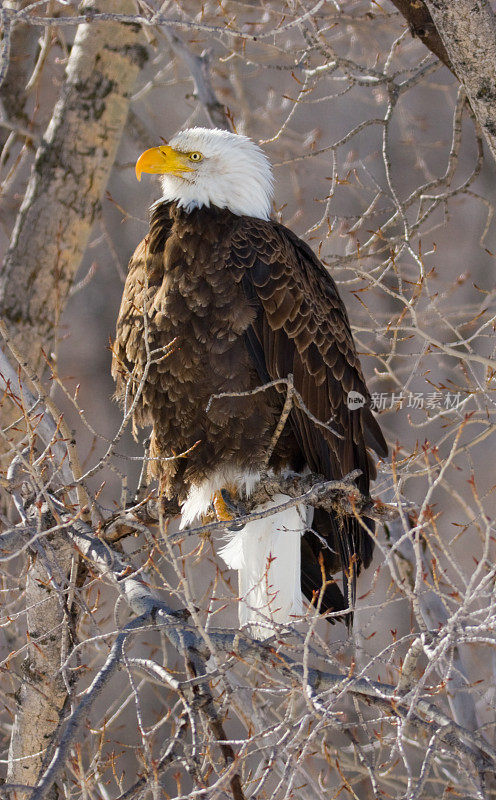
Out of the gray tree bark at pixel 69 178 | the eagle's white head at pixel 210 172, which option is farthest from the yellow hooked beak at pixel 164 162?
the gray tree bark at pixel 69 178

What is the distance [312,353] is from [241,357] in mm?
316

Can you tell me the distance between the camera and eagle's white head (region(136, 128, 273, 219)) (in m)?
3.70

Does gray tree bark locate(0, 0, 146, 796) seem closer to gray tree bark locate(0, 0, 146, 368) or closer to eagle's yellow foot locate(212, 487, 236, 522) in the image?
gray tree bark locate(0, 0, 146, 368)

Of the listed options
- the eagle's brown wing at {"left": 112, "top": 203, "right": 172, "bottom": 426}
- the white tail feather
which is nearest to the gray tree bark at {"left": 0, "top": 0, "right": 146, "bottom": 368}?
the eagle's brown wing at {"left": 112, "top": 203, "right": 172, "bottom": 426}

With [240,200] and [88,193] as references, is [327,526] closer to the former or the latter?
[240,200]

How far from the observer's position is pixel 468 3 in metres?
3.08

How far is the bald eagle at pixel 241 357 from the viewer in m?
3.49

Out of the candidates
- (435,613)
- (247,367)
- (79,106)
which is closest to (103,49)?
(79,106)

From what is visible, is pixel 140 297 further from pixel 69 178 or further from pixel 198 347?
pixel 69 178

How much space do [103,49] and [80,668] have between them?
399cm

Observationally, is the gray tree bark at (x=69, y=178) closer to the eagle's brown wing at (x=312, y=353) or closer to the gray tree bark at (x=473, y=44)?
the eagle's brown wing at (x=312, y=353)

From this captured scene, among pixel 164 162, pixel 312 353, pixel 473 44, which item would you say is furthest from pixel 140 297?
pixel 473 44

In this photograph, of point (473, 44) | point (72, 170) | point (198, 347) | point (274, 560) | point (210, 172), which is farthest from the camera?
point (72, 170)

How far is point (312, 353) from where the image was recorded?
12.0 ft
